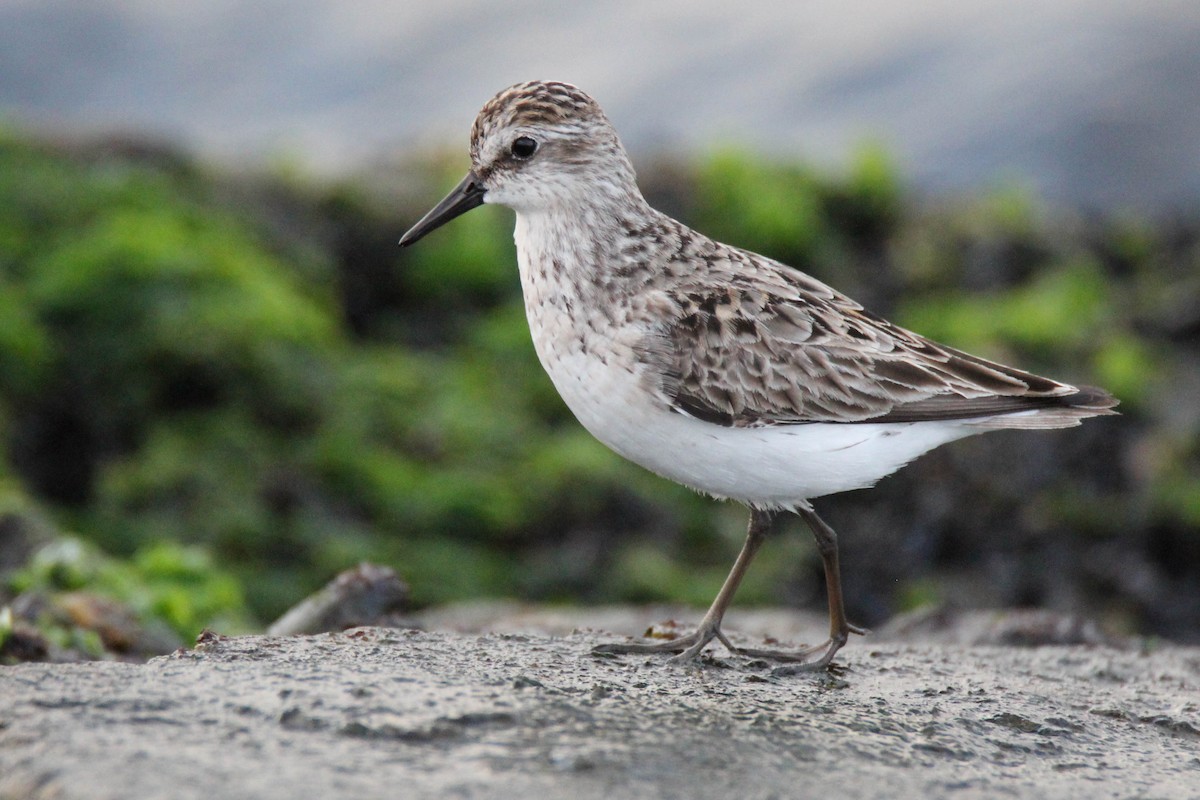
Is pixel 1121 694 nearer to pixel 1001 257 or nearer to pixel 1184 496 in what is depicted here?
pixel 1184 496

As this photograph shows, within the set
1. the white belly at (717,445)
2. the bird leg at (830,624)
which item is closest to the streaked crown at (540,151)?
the white belly at (717,445)

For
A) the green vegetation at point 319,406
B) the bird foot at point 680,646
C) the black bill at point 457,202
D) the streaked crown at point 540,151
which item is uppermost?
the streaked crown at point 540,151

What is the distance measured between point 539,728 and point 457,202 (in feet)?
9.42

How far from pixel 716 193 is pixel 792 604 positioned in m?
4.46

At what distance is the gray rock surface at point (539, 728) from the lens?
12.3ft

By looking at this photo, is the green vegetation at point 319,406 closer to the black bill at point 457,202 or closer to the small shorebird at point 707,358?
the black bill at point 457,202

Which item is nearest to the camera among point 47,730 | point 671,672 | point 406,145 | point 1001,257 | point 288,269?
A: point 47,730

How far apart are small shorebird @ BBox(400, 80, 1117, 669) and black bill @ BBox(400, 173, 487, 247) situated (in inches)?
0.4

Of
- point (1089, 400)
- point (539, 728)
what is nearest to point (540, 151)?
point (1089, 400)

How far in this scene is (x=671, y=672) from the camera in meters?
5.39

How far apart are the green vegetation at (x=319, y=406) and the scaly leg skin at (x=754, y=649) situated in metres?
2.71

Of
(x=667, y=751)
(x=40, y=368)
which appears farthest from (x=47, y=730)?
(x=40, y=368)

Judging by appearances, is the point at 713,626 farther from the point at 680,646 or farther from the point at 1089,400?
the point at 1089,400

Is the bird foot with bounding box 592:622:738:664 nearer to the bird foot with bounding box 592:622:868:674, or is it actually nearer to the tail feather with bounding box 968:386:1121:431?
the bird foot with bounding box 592:622:868:674
